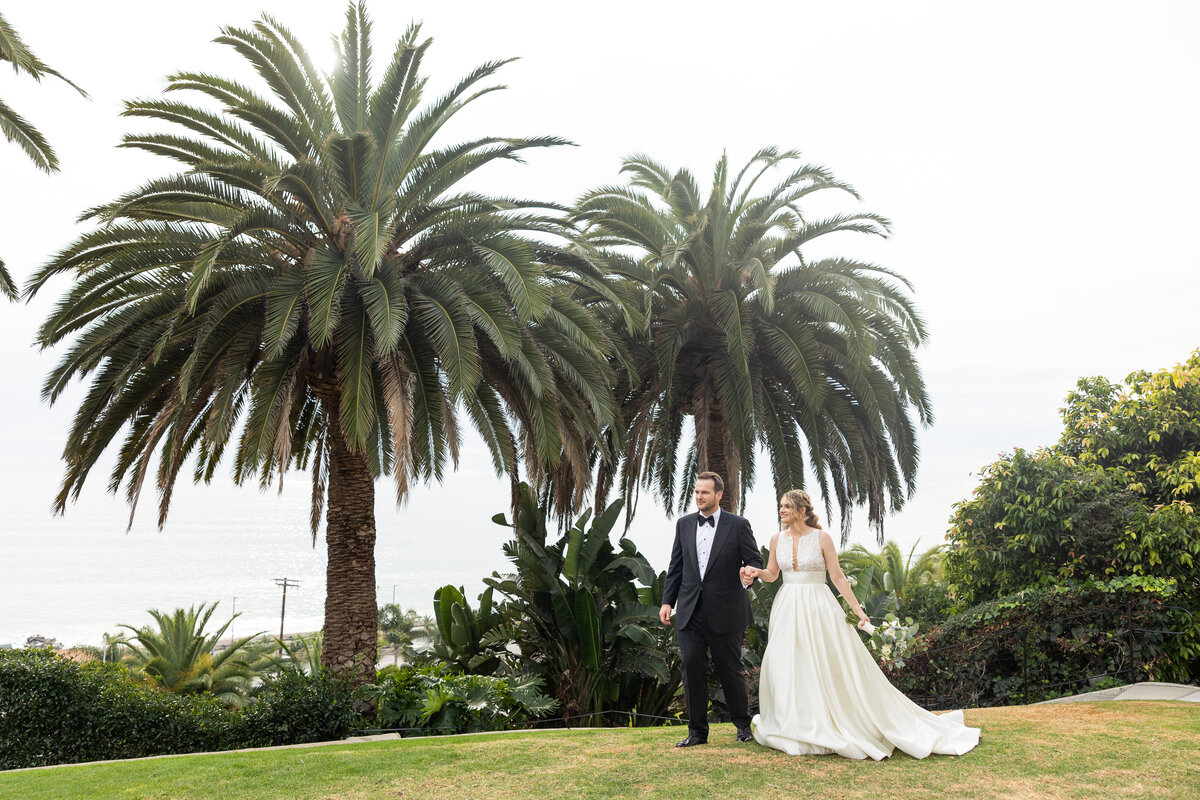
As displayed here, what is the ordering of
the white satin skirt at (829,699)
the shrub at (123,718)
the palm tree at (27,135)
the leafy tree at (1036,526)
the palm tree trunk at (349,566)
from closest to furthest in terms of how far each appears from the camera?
1. the white satin skirt at (829,699)
2. the palm tree at (27,135)
3. the shrub at (123,718)
4. the palm tree trunk at (349,566)
5. the leafy tree at (1036,526)

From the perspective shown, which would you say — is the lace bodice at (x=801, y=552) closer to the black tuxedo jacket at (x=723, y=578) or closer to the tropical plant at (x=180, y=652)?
the black tuxedo jacket at (x=723, y=578)

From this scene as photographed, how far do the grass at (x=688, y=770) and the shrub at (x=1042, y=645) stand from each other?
3.83 meters

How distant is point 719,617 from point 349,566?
812 centimetres

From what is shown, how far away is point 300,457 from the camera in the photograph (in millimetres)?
16141

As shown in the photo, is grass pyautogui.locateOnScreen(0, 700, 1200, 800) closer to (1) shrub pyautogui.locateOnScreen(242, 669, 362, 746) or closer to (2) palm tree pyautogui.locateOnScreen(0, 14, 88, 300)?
(1) shrub pyautogui.locateOnScreen(242, 669, 362, 746)

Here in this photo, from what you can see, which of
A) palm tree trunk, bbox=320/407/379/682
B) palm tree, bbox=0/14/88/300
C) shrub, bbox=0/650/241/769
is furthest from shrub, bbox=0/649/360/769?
palm tree, bbox=0/14/88/300

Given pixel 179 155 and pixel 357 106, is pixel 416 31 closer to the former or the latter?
pixel 357 106

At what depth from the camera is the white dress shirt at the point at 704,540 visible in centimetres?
679

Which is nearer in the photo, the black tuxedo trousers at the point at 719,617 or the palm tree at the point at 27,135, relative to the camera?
the black tuxedo trousers at the point at 719,617

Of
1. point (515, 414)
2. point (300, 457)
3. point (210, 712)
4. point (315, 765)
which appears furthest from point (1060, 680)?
point (300, 457)

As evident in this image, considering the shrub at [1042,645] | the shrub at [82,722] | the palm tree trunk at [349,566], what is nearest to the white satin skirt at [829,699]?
the shrub at [1042,645]

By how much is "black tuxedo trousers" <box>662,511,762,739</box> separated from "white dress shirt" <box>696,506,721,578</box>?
3 centimetres

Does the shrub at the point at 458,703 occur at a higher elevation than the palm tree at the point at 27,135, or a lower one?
lower

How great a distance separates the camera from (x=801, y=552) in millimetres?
6816
